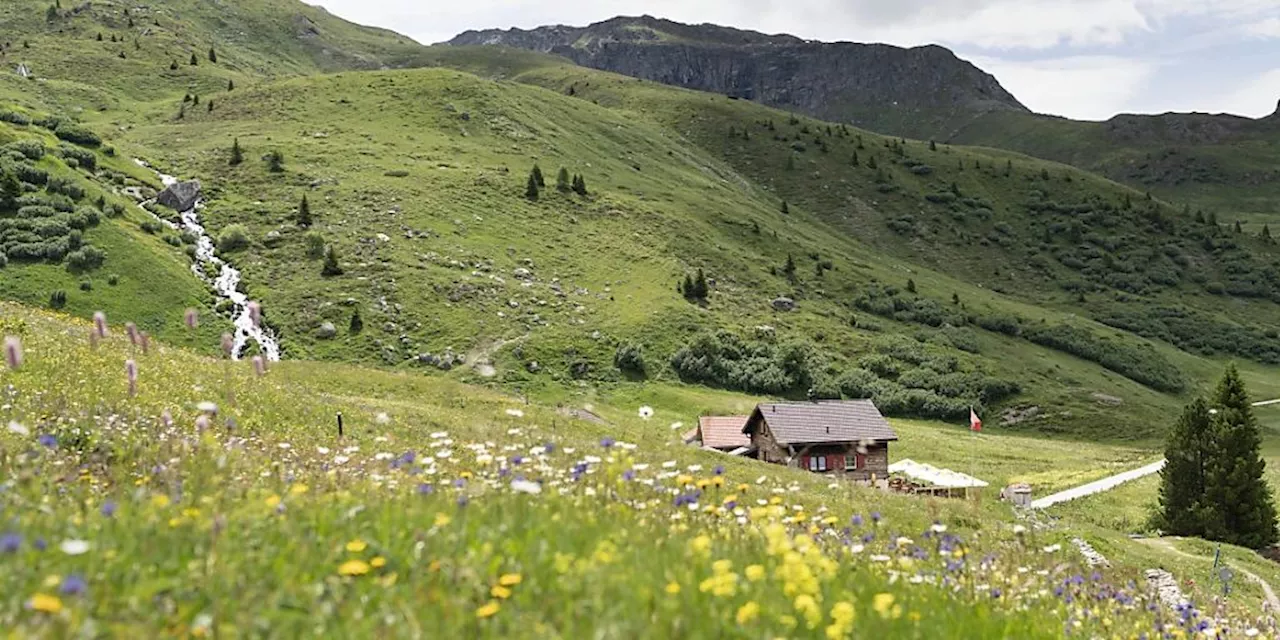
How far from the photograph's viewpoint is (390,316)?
7919 centimetres

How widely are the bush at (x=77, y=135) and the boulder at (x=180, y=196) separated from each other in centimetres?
1443

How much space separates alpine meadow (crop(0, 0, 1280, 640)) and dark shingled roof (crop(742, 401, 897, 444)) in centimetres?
30

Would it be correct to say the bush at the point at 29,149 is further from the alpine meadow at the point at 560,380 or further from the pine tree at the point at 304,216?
Result: the pine tree at the point at 304,216

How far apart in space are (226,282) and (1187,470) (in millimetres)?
73219

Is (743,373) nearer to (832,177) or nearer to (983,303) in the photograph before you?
(983,303)

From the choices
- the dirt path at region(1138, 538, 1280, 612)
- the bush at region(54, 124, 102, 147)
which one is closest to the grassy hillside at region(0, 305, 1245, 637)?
the dirt path at region(1138, 538, 1280, 612)

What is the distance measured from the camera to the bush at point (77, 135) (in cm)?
10078

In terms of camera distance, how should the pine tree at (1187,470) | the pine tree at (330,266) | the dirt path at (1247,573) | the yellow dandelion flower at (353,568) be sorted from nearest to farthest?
the yellow dandelion flower at (353,568), the dirt path at (1247,573), the pine tree at (1187,470), the pine tree at (330,266)

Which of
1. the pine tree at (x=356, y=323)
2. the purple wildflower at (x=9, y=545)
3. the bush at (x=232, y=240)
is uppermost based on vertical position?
the bush at (x=232, y=240)

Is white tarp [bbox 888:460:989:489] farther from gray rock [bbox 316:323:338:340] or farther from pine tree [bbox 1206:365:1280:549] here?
gray rock [bbox 316:323:338:340]

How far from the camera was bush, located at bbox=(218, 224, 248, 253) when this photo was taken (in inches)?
3408

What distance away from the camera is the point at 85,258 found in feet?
233

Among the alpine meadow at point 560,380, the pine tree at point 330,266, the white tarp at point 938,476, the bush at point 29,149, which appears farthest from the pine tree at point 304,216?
the white tarp at point 938,476

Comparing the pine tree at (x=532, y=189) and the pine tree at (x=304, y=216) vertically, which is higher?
the pine tree at (x=532, y=189)
